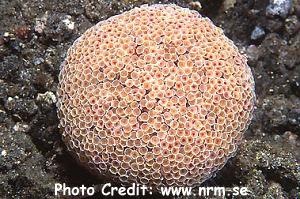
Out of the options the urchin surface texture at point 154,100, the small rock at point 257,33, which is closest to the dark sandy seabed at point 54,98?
the small rock at point 257,33

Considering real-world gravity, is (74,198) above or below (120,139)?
below

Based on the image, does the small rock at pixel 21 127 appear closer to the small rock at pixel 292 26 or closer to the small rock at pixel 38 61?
the small rock at pixel 38 61

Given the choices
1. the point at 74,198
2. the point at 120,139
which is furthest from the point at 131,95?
the point at 74,198

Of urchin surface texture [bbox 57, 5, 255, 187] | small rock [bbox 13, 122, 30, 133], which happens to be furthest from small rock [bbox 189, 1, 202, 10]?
small rock [bbox 13, 122, 30, 133]

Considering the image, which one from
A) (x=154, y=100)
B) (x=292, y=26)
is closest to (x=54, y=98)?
(x=154, y=100)

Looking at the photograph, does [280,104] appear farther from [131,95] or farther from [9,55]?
[9,55]

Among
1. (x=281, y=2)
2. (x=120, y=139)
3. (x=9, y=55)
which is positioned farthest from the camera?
(x=281, y=2)
